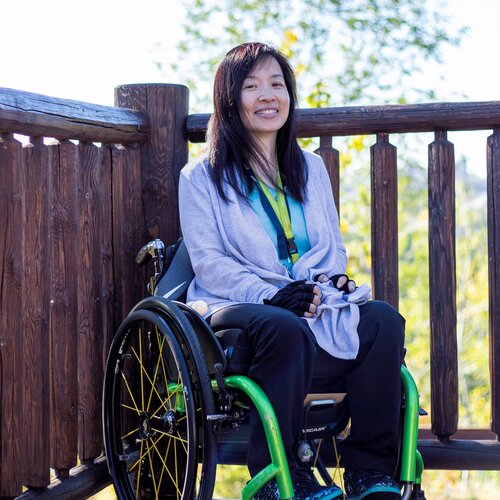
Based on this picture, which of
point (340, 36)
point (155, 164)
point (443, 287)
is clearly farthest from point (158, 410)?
point (340, 36)

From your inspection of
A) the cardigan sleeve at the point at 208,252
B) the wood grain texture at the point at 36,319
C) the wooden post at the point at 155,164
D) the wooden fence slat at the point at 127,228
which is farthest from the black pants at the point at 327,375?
the wooden post at the point at 155,164

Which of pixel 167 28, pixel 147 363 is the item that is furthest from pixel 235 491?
pixel 167 28

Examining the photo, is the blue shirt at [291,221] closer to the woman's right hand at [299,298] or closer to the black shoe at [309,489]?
the woman's right hand at [299,298]

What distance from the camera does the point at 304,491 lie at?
249 centimetres

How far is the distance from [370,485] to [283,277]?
59cm

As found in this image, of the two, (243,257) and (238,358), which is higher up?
(243,257)

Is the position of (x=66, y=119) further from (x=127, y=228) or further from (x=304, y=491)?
(x=304, y=491)

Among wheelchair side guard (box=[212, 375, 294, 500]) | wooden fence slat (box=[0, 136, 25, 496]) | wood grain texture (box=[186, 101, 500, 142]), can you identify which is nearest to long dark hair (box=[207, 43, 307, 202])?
wood grain texture (box=[186, 101, 500, 142])

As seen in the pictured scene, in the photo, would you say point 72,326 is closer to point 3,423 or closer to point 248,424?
point 3,423

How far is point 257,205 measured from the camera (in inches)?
116

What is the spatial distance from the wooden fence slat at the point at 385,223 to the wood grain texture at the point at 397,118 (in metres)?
0.07

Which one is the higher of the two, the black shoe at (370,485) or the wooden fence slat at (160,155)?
the wooden fence slat at (160,155)

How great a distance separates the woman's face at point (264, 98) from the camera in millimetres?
3020

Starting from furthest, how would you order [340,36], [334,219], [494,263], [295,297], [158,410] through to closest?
[340,36], [494,263], [334,219], [158,410], [295,297]
